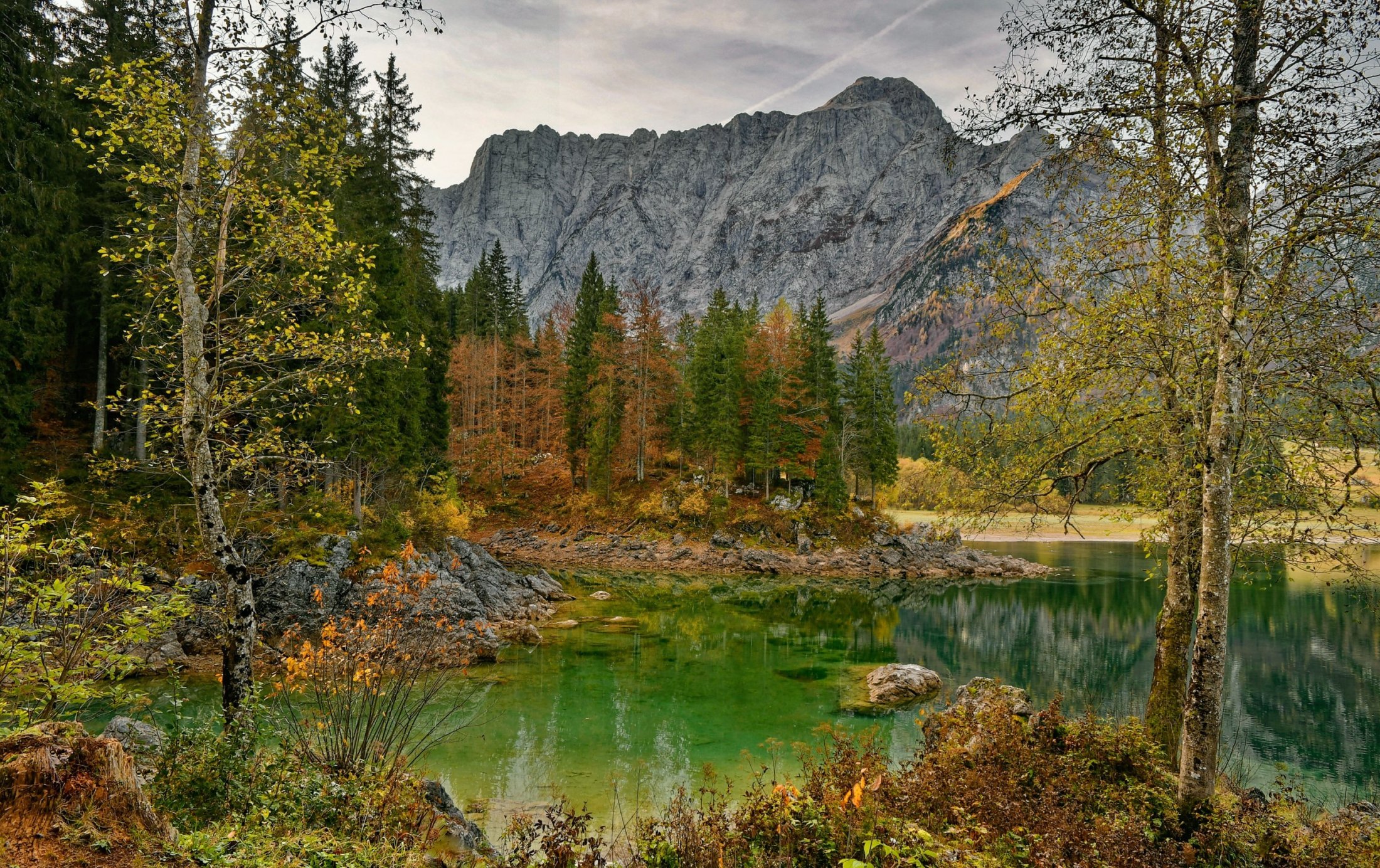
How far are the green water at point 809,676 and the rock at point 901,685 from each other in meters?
0.89

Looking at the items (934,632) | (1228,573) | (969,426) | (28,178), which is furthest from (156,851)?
(934,632)

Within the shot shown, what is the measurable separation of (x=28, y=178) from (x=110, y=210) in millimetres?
2700

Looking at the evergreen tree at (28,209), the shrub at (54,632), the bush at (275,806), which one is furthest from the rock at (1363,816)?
the evergreen tree at (28,209)

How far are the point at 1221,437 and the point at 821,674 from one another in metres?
14.9

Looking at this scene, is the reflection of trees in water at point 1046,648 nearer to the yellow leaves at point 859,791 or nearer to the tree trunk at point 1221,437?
the tree trunk at point 1221,437

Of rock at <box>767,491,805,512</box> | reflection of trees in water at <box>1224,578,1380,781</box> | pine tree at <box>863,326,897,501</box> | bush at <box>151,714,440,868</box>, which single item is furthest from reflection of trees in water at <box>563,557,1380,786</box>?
pine tree at <box>863,326,897,501</box>

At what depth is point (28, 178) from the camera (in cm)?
1579

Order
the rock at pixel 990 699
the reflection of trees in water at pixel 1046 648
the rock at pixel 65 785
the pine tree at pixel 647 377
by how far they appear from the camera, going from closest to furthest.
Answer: the rock at pixel 65 785
the rock at pixel 990 699
the reflection of trees in water at pixel 1046 648
the pine tree at pixel 647 377

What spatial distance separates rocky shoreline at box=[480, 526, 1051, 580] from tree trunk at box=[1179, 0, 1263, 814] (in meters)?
31.5

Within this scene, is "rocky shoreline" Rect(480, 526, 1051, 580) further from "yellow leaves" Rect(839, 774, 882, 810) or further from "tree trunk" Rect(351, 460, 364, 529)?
"yellow leaves" Rect(839, 774, 882, 810)

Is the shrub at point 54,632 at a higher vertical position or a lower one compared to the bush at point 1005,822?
higher

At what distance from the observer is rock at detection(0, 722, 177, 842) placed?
304 centimetres

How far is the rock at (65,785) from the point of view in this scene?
3045 millimetres

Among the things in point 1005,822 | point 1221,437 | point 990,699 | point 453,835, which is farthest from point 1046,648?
point 453,835
